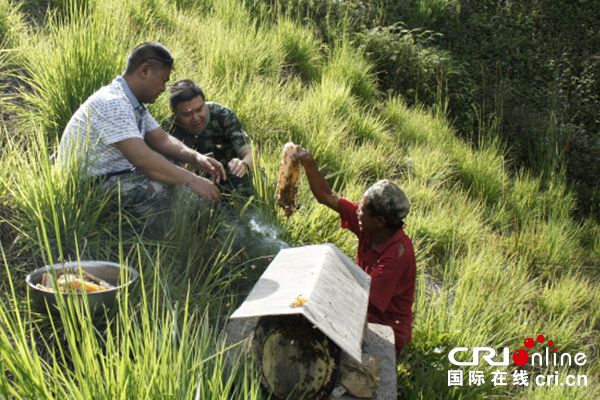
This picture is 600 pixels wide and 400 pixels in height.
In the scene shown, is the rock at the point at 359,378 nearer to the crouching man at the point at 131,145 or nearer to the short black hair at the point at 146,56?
the crouching man at the point at 131,145

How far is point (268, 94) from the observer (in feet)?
17.6

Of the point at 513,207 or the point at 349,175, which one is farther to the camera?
the point at 513,207

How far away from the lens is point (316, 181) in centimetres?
338

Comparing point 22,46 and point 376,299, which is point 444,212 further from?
point 22,46

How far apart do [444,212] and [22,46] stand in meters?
4.12

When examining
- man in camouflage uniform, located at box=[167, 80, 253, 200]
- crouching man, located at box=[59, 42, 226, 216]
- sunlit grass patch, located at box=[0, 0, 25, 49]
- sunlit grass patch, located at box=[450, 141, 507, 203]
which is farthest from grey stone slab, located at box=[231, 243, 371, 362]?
sunlit grass patch, located at box=[450, 141, 507, 203]

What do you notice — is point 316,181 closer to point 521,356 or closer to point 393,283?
point 393,283

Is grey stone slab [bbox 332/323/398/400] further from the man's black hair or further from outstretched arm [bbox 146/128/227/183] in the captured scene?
outstretched arm [bbox 146/128/227/183]

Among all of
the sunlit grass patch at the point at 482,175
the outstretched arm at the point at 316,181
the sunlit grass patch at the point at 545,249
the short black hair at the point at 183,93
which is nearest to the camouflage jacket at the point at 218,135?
the short black hair at the point at 183,93

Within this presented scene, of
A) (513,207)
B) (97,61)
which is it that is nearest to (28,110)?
(97,61)

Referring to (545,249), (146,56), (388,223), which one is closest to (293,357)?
(388,223)

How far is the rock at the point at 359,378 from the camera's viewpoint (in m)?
2.32

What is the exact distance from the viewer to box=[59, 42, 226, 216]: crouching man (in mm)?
3098

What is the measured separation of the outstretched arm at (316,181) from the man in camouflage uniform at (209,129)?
664 mm
